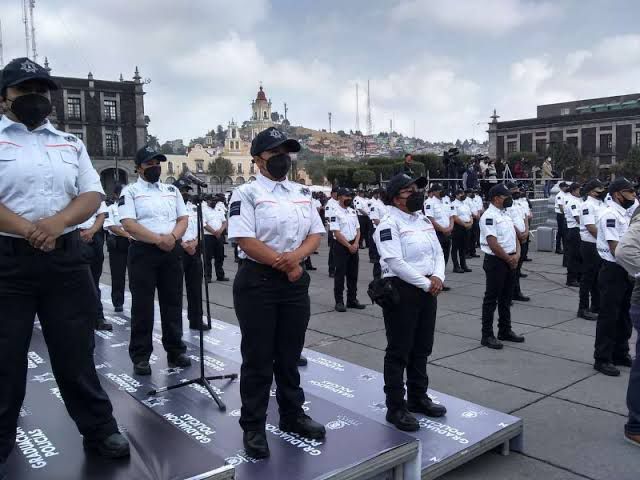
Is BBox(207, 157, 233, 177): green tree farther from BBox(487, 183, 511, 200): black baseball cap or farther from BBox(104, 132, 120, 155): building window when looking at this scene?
BBox(487, 183, 511, 200): black baseball cap

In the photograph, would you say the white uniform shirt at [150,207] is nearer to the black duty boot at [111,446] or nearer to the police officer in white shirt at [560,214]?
the black duty boot at [111,446]

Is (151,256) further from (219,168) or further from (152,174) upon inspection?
(219,168)

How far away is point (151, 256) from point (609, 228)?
4.48 metres

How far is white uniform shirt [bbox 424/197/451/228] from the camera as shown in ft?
37.2

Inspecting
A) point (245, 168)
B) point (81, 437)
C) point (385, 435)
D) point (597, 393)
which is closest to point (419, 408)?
point (385, 435)

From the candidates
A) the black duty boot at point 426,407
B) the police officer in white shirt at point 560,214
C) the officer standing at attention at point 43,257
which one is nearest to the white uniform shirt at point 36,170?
the officer standing at attention at point 43,257

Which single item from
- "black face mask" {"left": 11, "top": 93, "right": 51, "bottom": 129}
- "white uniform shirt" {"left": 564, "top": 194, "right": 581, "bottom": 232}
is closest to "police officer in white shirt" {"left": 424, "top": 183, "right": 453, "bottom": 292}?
"white uniform shirt" {"left": 564, "top": 194, "right": 581, "bottom": 232}

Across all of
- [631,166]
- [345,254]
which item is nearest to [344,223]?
[345,254]

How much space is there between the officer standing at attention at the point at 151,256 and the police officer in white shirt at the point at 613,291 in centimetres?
403

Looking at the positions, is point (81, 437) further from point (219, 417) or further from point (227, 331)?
point (227, 331)

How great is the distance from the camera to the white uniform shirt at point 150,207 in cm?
520

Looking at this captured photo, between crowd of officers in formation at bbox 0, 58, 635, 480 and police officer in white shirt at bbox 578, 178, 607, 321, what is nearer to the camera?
crowd of officers in formation at bbox 0, 58, 635, 480

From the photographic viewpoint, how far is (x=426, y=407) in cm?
413

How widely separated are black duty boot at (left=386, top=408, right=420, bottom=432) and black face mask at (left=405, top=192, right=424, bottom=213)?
1.44 m
